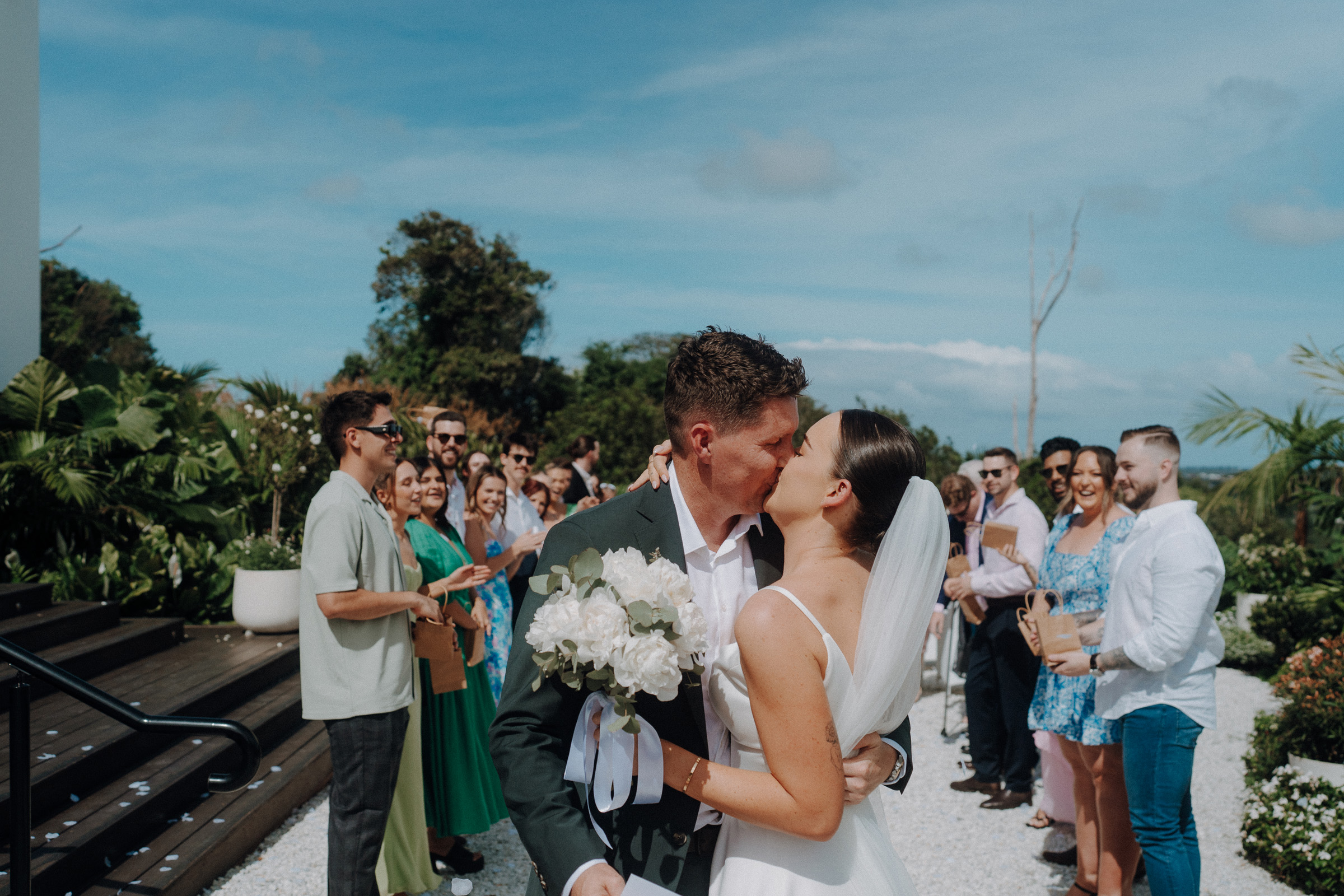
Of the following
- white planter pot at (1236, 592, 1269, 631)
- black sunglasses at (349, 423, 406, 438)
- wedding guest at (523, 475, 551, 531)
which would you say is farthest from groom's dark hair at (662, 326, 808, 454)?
white planter pot at (1236, 592, 1269, 631)

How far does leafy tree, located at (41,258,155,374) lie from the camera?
3067 centimetres

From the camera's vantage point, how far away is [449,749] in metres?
5.06

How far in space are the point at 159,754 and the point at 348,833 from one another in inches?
102

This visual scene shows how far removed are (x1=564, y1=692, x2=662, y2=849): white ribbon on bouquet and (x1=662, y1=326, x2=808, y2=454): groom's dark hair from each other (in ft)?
2.62

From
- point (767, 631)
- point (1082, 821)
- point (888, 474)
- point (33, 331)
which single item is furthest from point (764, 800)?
point (33, 331)

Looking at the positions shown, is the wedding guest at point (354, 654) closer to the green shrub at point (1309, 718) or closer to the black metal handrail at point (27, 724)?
the black metal handrail at point (27, 724)

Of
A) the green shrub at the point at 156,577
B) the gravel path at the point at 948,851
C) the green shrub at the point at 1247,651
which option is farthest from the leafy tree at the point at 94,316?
the green shrub at the point at 1247,651

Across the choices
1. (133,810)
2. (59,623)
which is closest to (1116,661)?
(133,810)

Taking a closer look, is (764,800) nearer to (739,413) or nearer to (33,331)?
(739,413)

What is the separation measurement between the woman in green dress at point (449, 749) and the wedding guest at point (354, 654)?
1.04 m

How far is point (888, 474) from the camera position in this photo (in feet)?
7.57

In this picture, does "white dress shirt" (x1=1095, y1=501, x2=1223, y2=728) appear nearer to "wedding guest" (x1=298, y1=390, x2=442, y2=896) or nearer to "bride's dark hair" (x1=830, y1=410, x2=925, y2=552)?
"bride's dark hair" (x1=830, y1=410, x2=925, y2=552)

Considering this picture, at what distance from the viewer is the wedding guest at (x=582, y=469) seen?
920 cm

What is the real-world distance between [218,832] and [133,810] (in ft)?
1.50
